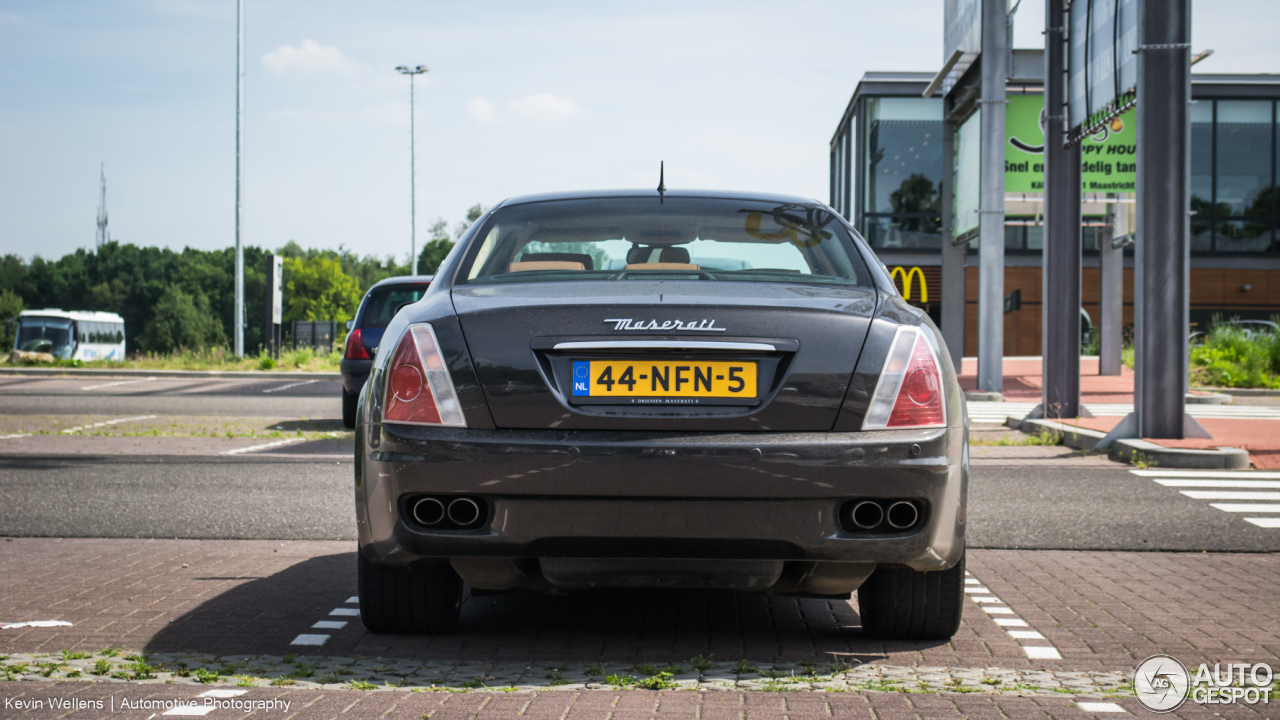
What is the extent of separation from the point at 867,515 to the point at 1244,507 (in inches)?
203

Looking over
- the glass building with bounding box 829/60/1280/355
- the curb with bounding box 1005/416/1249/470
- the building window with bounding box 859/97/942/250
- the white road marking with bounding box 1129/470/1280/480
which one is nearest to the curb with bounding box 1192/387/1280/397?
the curb with bounding box 1005/416/1249/470

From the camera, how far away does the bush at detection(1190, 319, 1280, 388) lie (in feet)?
65.4

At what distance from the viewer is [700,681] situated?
322 centimetres

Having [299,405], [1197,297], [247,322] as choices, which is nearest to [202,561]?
[299,405]

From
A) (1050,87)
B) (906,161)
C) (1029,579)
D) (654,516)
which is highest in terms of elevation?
(906,161)

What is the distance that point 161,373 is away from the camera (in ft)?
93.8

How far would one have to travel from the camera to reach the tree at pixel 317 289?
10994 cm

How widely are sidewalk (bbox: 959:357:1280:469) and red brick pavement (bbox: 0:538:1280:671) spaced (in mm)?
4705

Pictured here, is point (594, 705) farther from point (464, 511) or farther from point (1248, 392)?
point (1248, 392)

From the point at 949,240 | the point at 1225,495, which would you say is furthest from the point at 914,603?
the point at 949,240

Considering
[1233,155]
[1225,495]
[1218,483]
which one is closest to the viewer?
[1225,495]

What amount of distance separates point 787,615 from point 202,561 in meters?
2.76

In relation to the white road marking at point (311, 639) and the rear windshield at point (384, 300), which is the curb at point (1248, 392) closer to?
the rear windshield at point (384, 300)

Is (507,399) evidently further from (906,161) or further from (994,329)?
(906,161)
